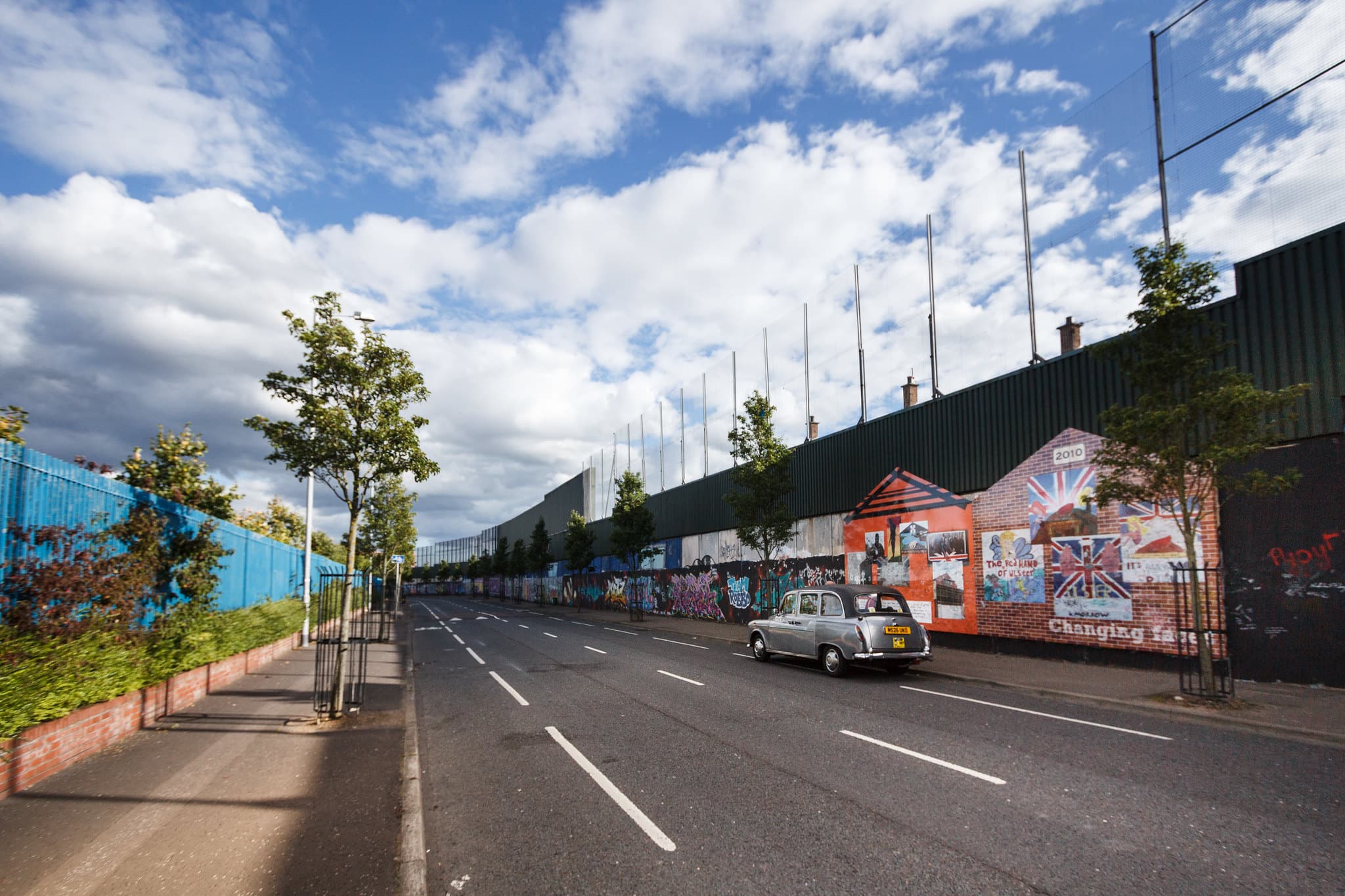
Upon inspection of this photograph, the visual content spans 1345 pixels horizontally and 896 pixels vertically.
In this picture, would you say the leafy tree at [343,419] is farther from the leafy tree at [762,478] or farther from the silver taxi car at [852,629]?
the leafy tree at [762,478]

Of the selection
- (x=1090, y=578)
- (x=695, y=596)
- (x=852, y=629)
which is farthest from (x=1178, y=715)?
(x=695, y=596)

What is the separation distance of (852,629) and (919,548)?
7.70 metres

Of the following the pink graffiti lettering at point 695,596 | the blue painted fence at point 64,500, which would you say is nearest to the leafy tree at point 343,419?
the blue painted fence at point 64,500

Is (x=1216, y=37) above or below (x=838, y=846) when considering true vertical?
above

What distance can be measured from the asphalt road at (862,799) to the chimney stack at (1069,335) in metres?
9.65

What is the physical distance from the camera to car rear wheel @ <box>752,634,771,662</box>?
15.7 m

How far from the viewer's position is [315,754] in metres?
7.46

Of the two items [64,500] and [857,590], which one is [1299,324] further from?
[64,500]

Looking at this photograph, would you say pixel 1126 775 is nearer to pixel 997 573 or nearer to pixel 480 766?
pixel 480 766

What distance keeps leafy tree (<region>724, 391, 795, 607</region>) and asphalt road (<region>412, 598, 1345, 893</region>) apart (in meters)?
13.4

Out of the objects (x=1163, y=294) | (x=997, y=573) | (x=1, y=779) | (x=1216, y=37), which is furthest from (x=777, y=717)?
(x=1216, y=37)

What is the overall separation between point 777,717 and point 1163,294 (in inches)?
349

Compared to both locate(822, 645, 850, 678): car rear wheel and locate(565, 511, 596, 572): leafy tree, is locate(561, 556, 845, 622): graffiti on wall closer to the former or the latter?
locate(565, 511, 596, 572): leafy tree

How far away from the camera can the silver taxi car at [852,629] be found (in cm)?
1281
